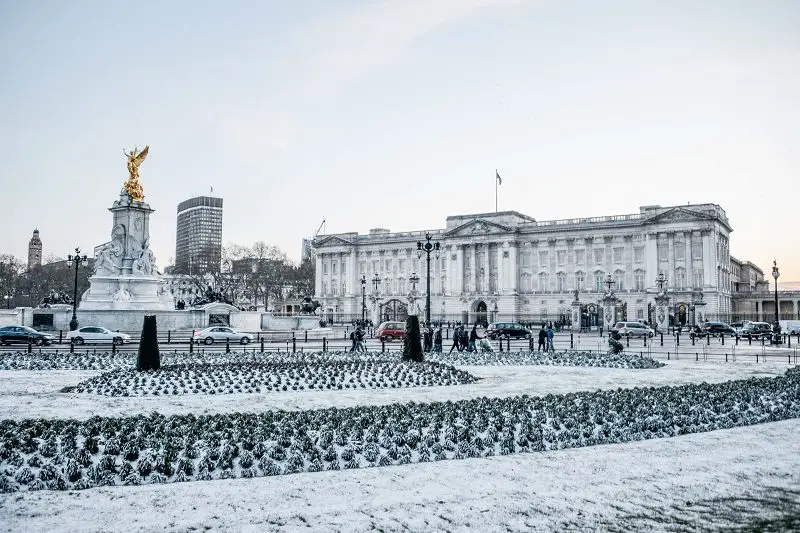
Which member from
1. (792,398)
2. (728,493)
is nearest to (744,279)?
(792,398)

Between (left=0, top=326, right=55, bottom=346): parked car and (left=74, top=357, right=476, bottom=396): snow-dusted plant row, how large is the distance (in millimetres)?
16610

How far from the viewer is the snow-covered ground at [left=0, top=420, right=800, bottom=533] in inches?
316

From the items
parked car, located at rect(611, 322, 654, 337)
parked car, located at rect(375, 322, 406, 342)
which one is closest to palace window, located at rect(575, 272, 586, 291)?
parked car, located at rect(611, 322, 654, 337)

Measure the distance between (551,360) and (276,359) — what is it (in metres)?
11.2

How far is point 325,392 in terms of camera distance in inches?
736

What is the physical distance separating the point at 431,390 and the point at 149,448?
976cm

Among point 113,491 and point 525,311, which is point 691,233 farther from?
point 113,491

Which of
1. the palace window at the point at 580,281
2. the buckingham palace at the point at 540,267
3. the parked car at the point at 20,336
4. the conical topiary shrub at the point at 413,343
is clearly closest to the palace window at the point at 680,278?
the buckingham palace at the point at 540,267

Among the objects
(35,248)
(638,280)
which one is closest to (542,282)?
(638,280)

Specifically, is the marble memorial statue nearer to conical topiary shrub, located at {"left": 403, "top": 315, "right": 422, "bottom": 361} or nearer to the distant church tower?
conical topiary shrub, located at {"left": 403, "top": 315, "right": 422, "bottom": 361}

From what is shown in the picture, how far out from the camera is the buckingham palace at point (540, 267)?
8894cm

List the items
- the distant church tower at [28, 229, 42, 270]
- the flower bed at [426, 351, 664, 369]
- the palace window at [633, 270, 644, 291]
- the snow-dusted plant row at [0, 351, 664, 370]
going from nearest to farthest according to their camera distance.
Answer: the snow-dusted plant row at [0, 351, 664, 370]
the flower bed at [426, 351, 664, 369]
the palace window at [633, 270, 644, 291]
the distant church tower at [28, 229, 42, 270]

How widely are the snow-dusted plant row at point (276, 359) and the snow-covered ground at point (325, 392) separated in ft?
3.21

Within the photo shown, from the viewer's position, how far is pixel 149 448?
10.7 meters
